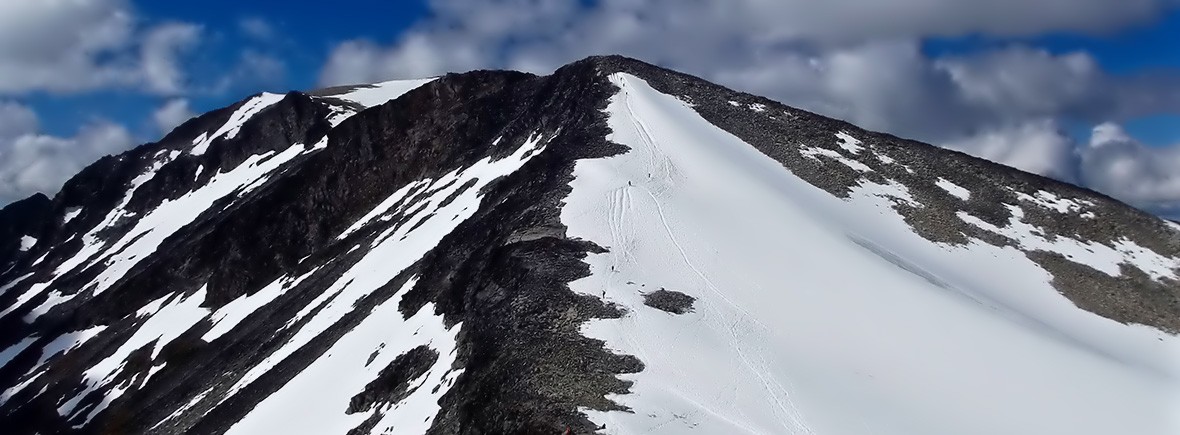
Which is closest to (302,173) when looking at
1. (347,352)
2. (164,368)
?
(164,368)

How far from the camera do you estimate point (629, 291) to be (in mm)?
27828

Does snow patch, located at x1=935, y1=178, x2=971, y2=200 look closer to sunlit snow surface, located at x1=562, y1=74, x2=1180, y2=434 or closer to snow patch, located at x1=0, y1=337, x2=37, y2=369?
sunlit snow surface, located at x1=562, y1=74, x2=1180, y2=434

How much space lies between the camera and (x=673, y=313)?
26859mm

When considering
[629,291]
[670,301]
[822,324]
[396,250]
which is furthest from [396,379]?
[396,250]

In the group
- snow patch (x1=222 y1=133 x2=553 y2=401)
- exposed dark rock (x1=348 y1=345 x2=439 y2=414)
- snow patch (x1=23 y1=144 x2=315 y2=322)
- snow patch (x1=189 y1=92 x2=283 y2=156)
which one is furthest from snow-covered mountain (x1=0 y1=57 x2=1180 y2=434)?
snow patch (x1=189 y1=92 x2=283 y2=156)

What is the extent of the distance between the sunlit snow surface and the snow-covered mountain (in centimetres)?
13

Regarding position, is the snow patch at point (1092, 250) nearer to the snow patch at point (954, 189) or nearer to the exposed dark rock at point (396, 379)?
the snow patch at point (954, 189)

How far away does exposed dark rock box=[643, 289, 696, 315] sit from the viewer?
27.2 metres

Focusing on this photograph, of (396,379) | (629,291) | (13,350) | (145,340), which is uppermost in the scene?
(629,291)

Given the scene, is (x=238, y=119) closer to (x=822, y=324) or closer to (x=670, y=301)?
(x=670, y=301)

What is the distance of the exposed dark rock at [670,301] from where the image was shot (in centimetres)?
2716

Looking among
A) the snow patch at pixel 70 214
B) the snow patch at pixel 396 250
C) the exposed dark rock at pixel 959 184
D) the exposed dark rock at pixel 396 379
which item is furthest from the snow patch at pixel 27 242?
the exposed dark rock at pixel 396 379

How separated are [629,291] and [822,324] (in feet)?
23.9

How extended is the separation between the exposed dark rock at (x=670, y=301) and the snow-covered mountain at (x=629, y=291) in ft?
0.57
